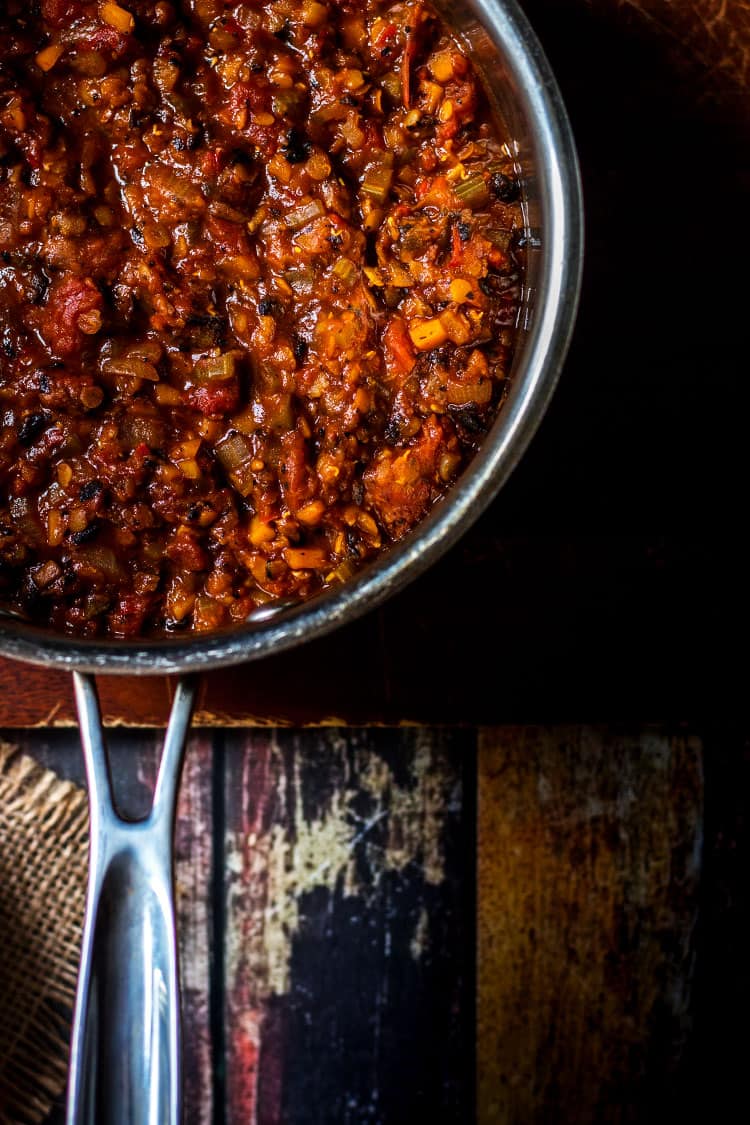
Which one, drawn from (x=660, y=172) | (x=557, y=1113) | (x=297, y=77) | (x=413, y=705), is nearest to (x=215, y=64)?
(x=297, y=77)

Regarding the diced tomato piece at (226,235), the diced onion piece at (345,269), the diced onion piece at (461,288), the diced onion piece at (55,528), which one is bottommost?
the diced onion piece at (55,528)

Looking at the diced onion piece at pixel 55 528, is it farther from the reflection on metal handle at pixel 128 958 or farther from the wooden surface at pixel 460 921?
the wooden surface at pixel 460 921

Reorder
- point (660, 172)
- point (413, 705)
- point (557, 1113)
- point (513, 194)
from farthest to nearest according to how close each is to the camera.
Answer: point (557, 1113), point (413, 705), point (660, 172), point (513, 194)

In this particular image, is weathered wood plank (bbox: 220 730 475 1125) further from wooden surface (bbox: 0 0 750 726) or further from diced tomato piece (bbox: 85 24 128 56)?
diced tomato piece (bbox: 85 24 128 56)

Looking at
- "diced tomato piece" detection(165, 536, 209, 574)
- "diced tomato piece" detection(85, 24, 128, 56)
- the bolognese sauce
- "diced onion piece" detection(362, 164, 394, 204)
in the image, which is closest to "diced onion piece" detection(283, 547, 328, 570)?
the bolognese sauce

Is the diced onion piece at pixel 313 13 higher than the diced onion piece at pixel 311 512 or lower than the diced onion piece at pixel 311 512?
higher

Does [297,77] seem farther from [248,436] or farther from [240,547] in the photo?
[240,547]

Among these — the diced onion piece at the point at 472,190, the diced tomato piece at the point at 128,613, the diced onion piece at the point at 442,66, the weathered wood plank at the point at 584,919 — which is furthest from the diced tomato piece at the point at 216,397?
the weathered wood plank at the point at 584,919

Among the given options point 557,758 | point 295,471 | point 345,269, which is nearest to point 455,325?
point 345,269
